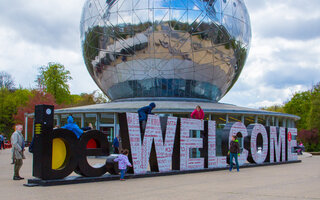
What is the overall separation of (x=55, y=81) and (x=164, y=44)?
39744 millimetres

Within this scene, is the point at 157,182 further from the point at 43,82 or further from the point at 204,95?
the point at 43,82

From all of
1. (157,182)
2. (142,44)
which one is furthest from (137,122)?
(142,44)

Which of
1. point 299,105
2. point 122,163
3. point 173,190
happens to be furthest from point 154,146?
point 299,105

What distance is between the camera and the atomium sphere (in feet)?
78.1

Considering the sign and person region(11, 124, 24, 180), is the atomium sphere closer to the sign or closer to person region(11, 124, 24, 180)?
the sign

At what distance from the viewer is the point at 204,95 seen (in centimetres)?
2686

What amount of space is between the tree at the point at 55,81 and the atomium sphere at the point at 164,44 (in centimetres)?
3454

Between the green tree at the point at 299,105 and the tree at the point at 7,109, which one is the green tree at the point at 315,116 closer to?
the green tree at the point at 299,105

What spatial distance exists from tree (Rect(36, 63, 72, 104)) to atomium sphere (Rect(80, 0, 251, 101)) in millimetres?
34535

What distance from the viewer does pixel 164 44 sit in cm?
2377

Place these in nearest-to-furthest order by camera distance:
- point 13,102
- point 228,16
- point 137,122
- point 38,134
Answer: point 38,134, point 137,122, point 228,16, point 13,102

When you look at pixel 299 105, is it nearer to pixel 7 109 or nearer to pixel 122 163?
pixel 7 109

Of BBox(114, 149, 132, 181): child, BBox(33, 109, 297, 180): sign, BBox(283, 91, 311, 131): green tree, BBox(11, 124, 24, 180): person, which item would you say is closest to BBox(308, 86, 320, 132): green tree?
BBox(283, 91, 311, 131): green tree

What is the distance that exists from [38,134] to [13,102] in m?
52.8
